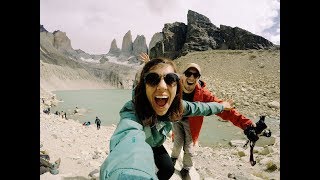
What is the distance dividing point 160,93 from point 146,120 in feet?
0.49

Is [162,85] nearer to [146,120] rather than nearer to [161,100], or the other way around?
[161,100]

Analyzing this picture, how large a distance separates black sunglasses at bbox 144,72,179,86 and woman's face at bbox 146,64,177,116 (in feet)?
0.03

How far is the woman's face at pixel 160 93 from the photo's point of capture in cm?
146

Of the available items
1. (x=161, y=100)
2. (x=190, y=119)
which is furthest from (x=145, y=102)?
(x=190, y=119)

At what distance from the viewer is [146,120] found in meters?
1.43

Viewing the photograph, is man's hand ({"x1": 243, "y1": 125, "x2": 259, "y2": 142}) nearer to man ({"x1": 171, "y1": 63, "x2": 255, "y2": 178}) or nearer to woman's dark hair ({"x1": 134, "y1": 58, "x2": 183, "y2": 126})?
man ({"x1": 171, "y1": 63, "x2": 255, "y2": 178})

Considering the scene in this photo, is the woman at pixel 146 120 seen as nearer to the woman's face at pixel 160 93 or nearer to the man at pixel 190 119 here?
the woman's face at pixel 160 93
